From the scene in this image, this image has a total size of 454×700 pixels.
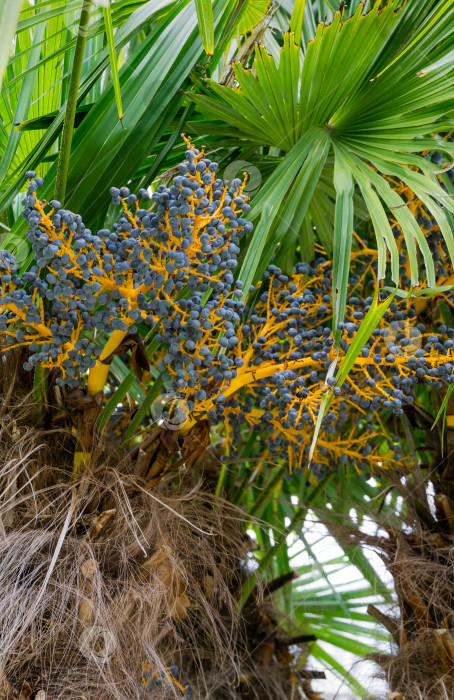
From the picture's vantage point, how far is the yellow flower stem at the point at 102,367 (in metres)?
0.76

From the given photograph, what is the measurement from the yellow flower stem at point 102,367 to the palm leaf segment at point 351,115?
0.16m

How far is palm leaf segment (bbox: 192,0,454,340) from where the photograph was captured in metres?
0.75

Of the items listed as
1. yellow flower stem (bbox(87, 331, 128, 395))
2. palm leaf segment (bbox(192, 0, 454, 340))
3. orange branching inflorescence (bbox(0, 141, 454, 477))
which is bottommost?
yellow flower stem (bbox(87, 331, 128, 395))

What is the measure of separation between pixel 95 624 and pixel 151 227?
44cm

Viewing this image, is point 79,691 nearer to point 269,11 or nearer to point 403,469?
point 403,469

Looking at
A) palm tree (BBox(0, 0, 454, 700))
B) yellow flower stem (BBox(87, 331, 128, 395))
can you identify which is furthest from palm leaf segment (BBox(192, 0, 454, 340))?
yellow flower stem (BBox(87, 331, 128, 395))

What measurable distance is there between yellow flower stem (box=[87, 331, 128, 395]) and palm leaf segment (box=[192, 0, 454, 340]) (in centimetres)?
16

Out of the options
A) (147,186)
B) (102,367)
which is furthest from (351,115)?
(102,367)

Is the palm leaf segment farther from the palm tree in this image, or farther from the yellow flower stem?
the yellow flower stem

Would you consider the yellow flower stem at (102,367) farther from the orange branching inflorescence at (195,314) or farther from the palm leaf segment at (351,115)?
the palm leaf segment at (351,115)

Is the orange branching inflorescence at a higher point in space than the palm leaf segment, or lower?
lower

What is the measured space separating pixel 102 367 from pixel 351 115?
434 millimetres

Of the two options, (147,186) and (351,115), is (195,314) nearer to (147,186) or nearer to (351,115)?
(147,186)

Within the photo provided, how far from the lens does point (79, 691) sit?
0.72 m
